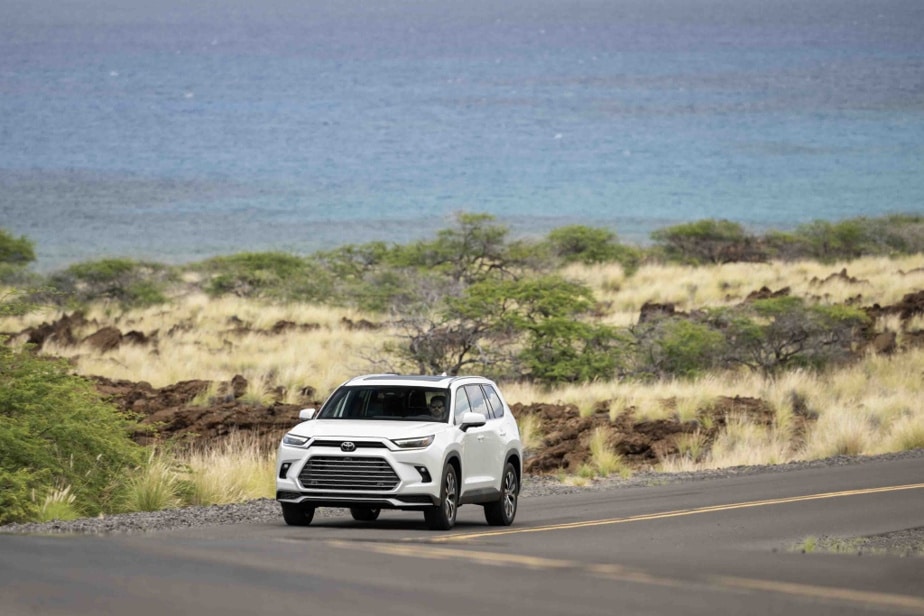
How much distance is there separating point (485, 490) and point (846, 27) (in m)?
169

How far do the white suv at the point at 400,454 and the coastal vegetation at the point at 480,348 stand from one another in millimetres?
2690

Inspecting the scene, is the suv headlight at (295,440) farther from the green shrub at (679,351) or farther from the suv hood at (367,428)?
the green shrub at (679,351)

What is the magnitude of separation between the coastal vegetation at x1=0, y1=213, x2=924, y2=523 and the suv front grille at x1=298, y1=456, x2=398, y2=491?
9.34 feet

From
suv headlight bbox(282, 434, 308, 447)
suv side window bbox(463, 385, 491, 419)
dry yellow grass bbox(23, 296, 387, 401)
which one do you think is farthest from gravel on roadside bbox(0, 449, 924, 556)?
dry yellow grass bbox(23, 296, 387, 401)

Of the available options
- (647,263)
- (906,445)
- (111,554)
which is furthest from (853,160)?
(111,554)

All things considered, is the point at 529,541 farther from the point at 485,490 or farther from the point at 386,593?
the point at 386,593

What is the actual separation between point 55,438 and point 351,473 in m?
3.96

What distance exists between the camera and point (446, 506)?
15641mm

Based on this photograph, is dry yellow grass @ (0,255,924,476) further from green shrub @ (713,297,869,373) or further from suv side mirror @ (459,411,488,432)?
suv side mirror @ (459,411,488,432)

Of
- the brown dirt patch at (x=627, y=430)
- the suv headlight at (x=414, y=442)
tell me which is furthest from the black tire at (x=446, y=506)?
the brown dirt patch at (x=627, y=430)

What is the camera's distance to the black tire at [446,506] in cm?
1552

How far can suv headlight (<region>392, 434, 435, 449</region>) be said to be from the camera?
609 inches

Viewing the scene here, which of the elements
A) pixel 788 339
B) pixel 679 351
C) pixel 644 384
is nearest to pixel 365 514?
pixel 644 384

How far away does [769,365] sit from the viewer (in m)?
37.0
